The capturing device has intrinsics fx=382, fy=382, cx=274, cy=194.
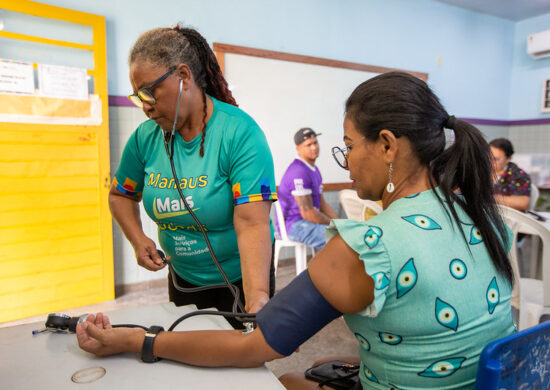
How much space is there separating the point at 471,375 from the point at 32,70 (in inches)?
110

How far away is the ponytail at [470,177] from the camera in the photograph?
704 millimetres

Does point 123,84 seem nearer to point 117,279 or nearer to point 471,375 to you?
point 117,279

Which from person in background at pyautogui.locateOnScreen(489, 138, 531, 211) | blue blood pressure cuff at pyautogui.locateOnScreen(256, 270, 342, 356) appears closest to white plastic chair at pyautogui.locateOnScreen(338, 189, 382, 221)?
person in background at pyautogui.locateOnScreen(489, 138, 531, 211)

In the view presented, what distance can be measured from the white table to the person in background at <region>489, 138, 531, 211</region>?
2892mm

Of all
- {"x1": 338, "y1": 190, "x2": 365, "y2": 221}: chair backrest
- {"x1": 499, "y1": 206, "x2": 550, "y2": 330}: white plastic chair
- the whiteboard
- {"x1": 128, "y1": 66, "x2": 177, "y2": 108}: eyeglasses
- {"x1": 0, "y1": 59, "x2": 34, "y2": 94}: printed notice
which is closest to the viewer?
{"x1": 128, "y1": 66, "x2": 177, "y2": 108}: eyeglasses

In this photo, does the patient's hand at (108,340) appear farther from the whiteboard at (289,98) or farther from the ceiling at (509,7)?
the ceiling at (509,7)

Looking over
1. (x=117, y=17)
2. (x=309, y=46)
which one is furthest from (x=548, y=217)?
(x=117, y=17)

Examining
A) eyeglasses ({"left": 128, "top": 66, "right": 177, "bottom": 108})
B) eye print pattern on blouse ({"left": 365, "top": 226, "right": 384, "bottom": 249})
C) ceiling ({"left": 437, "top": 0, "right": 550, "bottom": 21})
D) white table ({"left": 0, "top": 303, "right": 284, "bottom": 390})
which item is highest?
ceiling ({"left": 437, "top": 0, "right": 550, "bottom": 21})

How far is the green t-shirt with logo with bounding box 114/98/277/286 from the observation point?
1.00 meters

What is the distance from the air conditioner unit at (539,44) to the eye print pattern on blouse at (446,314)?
538cm

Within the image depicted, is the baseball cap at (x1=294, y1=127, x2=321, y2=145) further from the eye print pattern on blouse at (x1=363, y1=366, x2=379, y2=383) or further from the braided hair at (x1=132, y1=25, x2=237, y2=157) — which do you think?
the eye print pattern on blouse at (x1=363, y1=366, x2=379, y2=383)

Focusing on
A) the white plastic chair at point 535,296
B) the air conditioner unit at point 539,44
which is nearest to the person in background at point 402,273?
the white plastic chair at point 535,296

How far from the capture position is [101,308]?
2664 mm

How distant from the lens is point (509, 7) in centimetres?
457
